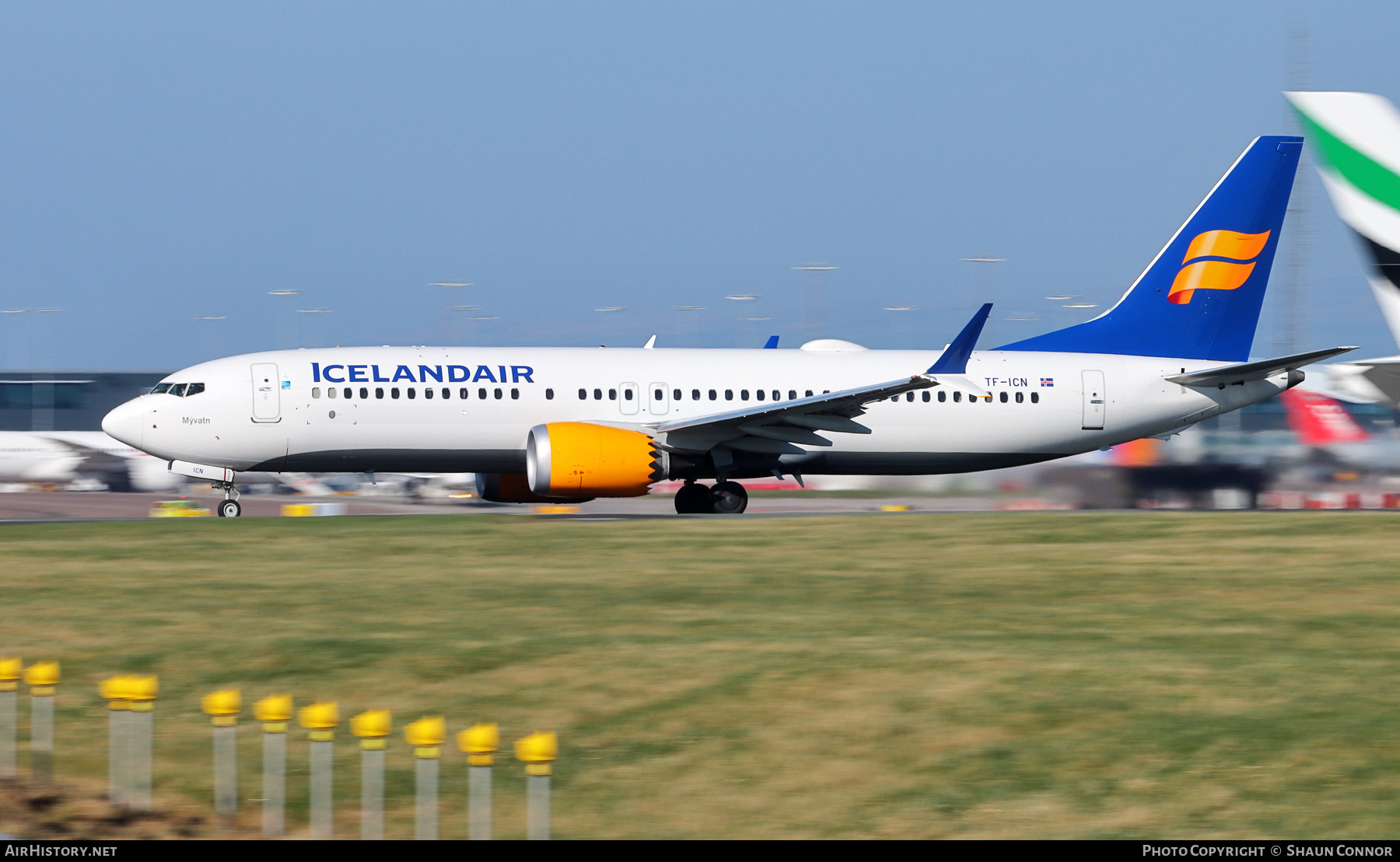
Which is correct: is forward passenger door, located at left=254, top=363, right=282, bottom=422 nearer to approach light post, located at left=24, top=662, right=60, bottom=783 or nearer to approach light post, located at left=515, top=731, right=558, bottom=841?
approach light post, located at left=24, top=662, right=60, bottom=783

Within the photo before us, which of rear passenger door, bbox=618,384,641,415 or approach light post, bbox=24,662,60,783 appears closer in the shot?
approach light post, bbox=24,662,60,783

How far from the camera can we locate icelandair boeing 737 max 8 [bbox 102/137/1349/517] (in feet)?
100

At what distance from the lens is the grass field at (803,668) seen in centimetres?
1077

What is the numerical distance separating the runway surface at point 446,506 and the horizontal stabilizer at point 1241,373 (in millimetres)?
5496

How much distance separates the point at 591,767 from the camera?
1158 centimetres

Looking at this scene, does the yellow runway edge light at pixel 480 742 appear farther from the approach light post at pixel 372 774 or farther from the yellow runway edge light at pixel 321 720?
the yellow runway edge light at pixel 321 720

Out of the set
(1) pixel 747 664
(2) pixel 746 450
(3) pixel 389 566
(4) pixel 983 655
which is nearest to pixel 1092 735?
(4) pixel 983 655

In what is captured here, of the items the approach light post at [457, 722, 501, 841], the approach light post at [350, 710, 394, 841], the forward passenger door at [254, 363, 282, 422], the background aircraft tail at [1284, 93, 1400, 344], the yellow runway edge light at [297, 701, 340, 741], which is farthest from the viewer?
the forward passenger door at [254, 363, 282, 422]

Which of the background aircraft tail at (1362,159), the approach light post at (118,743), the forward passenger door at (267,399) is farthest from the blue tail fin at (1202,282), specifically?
the approach light post at (118,743)

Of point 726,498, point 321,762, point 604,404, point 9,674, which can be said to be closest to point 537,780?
point 321,762

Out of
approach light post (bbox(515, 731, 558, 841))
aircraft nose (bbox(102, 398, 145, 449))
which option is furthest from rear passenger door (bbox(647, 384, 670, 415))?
approach light post (bbox(515, 731, 558, 841))

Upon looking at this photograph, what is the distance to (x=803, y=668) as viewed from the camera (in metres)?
13.7

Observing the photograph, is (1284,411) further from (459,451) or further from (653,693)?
(653,693)

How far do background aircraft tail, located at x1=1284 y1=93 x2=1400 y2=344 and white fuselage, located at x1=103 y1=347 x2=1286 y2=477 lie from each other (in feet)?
41.5
